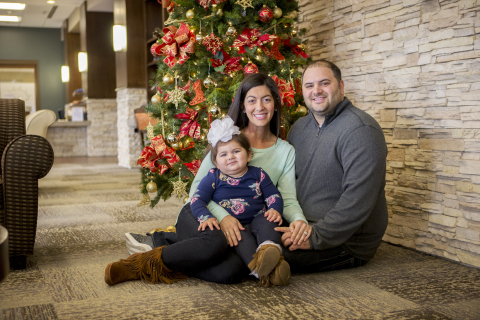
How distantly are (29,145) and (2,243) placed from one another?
4.19 feet

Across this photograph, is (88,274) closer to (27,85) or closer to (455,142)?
(455,142)

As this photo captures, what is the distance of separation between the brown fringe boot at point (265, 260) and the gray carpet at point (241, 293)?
8 centimetres

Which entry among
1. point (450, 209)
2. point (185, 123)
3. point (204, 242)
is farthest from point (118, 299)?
point (450, 209)

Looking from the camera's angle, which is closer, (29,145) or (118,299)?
(118,299)

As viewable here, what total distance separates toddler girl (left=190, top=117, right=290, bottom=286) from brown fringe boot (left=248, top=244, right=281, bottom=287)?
4 centimetres

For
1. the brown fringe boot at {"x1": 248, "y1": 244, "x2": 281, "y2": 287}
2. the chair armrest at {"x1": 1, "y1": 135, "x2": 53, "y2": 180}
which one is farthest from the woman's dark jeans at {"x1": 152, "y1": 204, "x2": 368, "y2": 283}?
the chair armrest at {"x1": 1, "y1": 135, "x2": 53, "y2": 180}

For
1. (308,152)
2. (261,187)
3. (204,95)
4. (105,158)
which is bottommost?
(105,158)

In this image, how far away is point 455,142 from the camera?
225 centimetres

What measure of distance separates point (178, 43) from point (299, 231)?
131 centimetres

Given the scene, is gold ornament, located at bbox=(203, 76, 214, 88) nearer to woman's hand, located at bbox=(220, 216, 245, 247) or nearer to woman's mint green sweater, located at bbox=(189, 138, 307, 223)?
woman's mint green sweater, located at bbox=(189, 138, 307, 223)

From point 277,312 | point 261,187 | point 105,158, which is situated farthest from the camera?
point 105,158

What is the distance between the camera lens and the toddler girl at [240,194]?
1.93 m

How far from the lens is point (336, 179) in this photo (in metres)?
2.10

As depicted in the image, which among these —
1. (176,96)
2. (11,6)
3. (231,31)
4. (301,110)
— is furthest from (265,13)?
(11,6)
